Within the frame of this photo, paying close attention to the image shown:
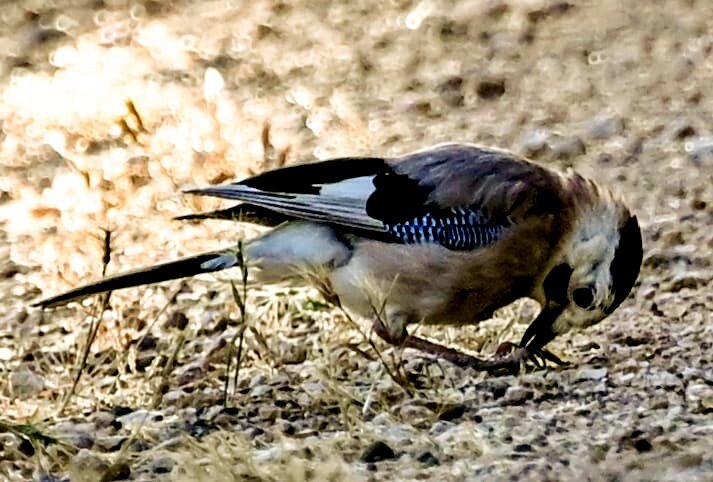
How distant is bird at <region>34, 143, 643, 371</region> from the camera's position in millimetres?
6543

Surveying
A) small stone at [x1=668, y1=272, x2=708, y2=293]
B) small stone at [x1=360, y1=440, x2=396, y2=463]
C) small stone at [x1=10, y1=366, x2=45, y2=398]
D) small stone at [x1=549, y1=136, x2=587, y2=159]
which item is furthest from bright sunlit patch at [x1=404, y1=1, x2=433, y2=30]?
small stone at [x1=360, y1=440, x2=396, y2=463]

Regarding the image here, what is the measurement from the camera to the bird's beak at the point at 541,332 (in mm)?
6449

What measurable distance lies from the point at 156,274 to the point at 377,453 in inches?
64.7

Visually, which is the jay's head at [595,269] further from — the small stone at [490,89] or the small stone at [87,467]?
the small stone at [490,89]

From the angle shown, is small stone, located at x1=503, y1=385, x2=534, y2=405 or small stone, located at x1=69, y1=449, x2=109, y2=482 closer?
small stone, located at x1=69, y1=449, x2=109, y2=482

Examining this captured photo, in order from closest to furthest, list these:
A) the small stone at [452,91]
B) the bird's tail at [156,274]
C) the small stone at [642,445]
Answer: the small stone at [642,445] < the bird's tail at [156,274] < the small stone at [452,91]

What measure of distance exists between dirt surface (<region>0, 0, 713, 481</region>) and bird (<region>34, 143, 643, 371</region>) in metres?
0.18

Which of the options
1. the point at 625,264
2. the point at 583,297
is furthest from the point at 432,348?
the point at 625,264

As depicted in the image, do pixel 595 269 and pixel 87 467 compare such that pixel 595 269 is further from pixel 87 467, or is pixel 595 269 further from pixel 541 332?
pixel 87 467

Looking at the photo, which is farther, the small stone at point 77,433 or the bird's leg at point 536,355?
the bird's leg at point 536,355

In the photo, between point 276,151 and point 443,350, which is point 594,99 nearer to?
point 276,151

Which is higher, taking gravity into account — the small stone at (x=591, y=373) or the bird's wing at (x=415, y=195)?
the bird's wing at (x=415, y=195)

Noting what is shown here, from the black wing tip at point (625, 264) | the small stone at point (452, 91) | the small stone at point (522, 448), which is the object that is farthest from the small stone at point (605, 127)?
the small stone at point (522, 448)

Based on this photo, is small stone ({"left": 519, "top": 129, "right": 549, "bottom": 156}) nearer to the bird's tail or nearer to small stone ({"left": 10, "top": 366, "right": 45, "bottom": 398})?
the bird's tail
